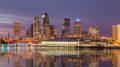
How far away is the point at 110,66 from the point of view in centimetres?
3384

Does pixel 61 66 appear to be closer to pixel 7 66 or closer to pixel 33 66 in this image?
pixel 33 66

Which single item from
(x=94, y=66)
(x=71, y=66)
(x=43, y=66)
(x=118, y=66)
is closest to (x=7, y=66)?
(x=43, y=66)

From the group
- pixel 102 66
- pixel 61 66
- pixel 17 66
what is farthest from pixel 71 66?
pixel 17 66

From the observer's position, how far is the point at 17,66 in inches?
1320

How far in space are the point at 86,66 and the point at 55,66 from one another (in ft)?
10.5

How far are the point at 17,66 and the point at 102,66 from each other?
28.4ft

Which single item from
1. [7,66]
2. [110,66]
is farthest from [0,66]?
[110,66]

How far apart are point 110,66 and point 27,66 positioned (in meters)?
8.30

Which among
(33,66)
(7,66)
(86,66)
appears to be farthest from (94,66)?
(7,66)

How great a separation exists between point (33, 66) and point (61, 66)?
9.42ft

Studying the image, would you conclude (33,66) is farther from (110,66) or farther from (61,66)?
(110,66)

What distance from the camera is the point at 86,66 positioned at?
3422 cm

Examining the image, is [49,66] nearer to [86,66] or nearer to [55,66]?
→ [55,66]

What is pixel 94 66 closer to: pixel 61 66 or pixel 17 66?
pixel 61 66
